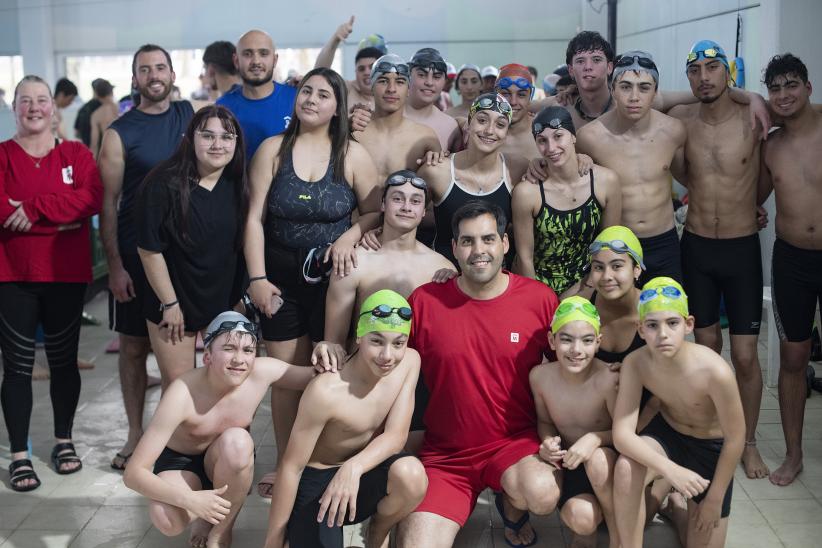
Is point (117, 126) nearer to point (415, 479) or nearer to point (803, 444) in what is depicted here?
point (415, 479)

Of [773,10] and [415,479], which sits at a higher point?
[773,10]

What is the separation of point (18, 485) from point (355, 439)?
203 cm

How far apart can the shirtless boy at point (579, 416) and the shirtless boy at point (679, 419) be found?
106 mm

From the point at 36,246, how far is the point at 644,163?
3.20 m

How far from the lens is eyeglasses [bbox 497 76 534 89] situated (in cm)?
534

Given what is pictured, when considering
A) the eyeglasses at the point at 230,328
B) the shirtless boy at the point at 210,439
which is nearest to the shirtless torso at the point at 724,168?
the shirtless boy at the point at 210,439

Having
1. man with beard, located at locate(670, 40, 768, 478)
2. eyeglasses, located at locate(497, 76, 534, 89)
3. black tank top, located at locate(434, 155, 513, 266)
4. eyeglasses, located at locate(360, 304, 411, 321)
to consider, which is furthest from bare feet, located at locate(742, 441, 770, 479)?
eyeglasses, located at locate(497, 76, 534, 89)

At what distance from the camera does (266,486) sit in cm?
496

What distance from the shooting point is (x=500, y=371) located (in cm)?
432

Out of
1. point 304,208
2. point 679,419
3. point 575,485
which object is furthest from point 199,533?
point 679,419

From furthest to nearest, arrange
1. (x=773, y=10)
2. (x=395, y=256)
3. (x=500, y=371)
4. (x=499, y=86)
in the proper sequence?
1. (x=773, y=10)
2. (x=499, y=86)
3. (x=395, y=256)
4. (x=500, y=371)

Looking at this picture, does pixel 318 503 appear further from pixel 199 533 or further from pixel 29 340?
pixel 29 340

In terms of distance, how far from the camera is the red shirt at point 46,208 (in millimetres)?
4969

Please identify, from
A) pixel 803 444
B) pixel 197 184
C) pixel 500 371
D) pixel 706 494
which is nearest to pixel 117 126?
pixel 197 184
